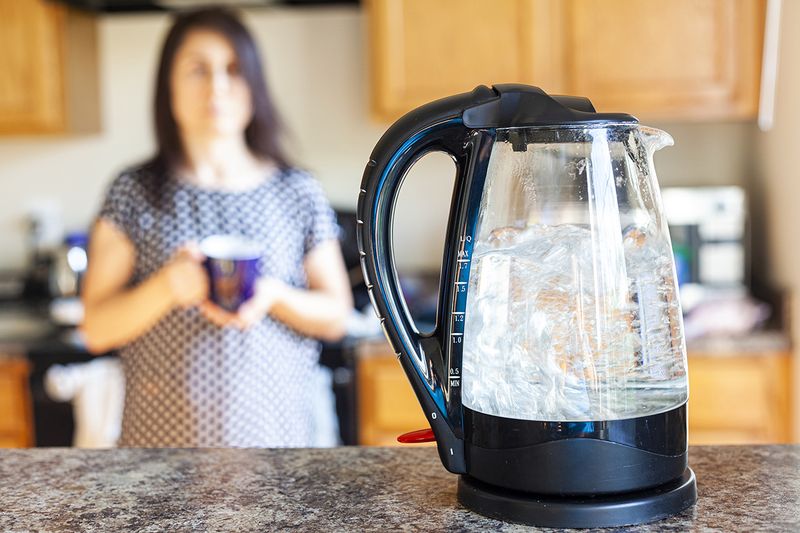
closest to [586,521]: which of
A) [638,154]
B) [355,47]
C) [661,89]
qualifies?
[638,154]

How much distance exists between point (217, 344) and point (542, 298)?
104 cm

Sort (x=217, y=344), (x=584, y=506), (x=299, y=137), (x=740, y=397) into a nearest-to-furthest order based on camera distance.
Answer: (x=584, y=506), (x=217, y=344), (x=740, y=397), (x=299, y=137)

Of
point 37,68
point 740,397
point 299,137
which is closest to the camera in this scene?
point 740,397

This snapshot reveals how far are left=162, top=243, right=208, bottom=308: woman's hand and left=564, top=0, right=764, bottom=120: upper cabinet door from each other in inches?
52.8

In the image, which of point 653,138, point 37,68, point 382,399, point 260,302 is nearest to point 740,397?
point 382,399

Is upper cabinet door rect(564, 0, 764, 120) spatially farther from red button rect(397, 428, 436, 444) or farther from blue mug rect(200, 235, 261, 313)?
red button rect(397, 428, 436, 444)

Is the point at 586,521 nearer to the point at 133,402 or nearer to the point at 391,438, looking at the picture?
the point at 133,402

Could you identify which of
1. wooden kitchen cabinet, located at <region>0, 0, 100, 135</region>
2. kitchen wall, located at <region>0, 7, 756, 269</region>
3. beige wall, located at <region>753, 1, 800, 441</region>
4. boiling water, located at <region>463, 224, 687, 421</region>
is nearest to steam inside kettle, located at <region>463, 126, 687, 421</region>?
boiling water, located at <region>463, 224, 687, 421</region>

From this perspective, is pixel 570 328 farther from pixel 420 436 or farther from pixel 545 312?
pixel 420 436

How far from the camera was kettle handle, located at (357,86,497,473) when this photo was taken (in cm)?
63

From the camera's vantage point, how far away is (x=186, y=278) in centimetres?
148

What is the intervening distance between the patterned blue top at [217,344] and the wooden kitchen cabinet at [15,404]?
32.9 inches

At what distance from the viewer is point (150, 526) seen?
612mm

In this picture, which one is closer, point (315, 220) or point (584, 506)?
point (584, 506)
